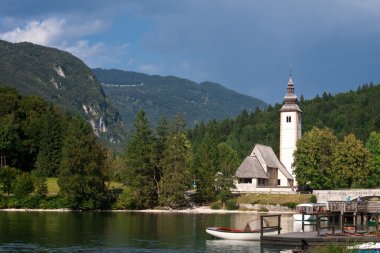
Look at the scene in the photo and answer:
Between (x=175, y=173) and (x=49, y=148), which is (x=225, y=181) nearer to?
(x=175, y=173)

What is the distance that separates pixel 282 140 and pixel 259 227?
2456 inches

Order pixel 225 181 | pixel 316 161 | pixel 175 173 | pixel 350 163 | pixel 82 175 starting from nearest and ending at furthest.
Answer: pixel 82 175 → pixel 175 173 → pixel 225 181 → pixel 350 163 → pixel 316 161

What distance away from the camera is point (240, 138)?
192 meters

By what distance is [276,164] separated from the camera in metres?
115

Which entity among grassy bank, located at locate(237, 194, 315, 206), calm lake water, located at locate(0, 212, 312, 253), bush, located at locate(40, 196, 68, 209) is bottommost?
calm lake water, located at locate(0, 212, 312, 253)

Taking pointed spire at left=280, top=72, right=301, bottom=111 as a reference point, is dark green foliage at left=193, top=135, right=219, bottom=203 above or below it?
below

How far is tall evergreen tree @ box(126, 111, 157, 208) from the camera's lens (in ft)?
307

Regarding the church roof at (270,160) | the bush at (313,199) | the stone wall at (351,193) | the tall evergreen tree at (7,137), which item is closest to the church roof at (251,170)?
the church roof at (270,160)

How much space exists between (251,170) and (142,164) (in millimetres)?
20434

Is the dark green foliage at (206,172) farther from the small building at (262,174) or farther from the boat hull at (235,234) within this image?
the boat hull at (235,234)

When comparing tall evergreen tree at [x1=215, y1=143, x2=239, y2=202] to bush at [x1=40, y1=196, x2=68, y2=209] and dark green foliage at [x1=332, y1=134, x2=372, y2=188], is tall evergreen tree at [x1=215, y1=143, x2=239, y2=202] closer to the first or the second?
dark green foliage at [x1=332, y1=134, x2=372, y2=188]

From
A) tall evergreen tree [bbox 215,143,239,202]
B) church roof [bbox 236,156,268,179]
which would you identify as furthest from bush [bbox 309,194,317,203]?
church roof [bbox 236,156,268,179]

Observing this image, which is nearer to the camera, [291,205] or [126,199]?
[126,199]

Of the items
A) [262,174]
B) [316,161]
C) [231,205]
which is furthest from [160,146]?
[316,161]
